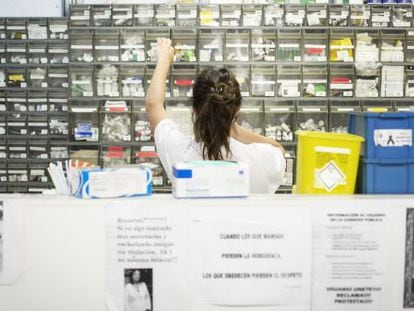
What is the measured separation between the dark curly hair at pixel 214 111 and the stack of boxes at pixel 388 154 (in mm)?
556

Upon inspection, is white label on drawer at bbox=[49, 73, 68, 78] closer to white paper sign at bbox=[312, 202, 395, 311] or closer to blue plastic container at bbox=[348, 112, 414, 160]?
blue plastic container at bbox=[348, 112, 414, 160]

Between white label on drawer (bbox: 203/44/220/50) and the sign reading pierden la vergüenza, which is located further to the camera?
white label on drawer (bbox: 203/44/220/50)

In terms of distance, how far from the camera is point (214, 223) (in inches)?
65.8

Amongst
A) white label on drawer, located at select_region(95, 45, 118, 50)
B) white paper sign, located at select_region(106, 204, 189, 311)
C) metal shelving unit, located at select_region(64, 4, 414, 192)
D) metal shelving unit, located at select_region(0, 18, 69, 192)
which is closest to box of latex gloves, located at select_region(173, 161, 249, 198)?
white paper sign, located at select_region(106, 204, 189, 311)

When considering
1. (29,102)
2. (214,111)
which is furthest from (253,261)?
(29,102)

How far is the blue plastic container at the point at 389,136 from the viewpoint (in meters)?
1.85

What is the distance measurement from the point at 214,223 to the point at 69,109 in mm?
5124

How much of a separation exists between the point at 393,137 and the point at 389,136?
1cm

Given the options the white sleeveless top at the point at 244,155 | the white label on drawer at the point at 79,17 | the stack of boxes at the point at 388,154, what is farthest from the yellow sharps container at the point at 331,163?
the white label on drawer at the point at 79,17

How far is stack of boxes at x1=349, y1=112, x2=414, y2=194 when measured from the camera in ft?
6.01

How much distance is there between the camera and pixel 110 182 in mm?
1669

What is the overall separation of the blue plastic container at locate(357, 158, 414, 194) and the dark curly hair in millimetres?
587

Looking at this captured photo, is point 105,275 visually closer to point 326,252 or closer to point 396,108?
point 326,252

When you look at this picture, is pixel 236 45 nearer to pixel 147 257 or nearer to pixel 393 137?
pixel 393 137
